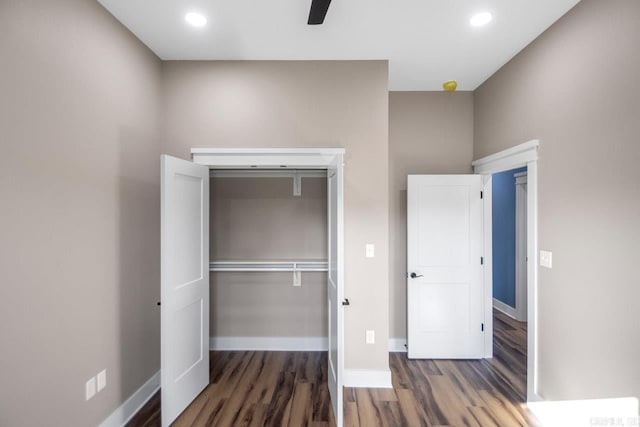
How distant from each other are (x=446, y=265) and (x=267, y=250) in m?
1.97

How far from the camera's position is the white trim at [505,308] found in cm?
428

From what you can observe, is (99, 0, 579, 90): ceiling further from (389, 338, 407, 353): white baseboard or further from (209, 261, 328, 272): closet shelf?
(389, 338, 407, 353): white baseboard

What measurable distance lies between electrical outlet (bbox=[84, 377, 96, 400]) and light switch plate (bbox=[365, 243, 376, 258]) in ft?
6.96

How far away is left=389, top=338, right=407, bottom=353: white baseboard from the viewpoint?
325 cm

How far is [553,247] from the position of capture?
2.09 m

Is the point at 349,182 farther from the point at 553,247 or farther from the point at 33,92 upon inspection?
the point at 33,92

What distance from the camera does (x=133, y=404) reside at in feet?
7.14

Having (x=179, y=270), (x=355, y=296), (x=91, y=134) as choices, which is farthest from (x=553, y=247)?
(x=91, y=134)

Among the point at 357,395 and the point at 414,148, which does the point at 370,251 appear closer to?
the point at 357,395

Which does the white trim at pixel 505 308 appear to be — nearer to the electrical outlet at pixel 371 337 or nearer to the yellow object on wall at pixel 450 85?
the electrical outlet at pixel 371 337

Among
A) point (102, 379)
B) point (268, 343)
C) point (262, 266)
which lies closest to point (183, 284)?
point (102, 379)

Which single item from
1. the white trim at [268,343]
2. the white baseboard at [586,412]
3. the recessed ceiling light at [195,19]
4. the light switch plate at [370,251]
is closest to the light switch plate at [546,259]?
the white baseboard at [586,412]

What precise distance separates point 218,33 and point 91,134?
1176 mm

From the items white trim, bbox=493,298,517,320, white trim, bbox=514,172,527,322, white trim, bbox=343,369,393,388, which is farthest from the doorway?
white trim, bbox=493,298,517,320
